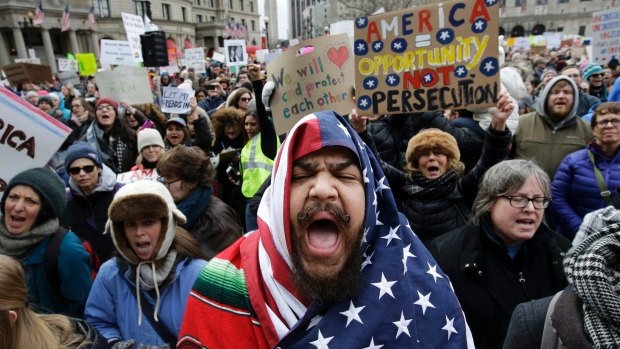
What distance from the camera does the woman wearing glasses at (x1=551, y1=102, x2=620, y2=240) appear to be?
3232mm

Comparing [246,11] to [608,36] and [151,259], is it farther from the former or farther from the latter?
[151,259]

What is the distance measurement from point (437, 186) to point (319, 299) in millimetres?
1865

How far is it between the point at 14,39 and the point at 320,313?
189ft

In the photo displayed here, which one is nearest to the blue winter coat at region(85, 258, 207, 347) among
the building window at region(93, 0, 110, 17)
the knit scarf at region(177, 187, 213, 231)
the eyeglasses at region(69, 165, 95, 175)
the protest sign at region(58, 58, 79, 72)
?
the knit scarf at region(177, 187, 213, 231)

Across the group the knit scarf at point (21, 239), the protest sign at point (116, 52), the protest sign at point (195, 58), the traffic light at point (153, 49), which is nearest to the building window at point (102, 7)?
the protest sign at point (195, 58)

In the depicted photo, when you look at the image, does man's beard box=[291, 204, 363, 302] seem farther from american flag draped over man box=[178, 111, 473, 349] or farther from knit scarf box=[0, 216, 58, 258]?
knit scarf box=[0, 216, 58, 258]

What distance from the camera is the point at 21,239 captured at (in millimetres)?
2453

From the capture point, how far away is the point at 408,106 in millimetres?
3281

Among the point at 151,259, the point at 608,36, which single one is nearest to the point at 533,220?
the point at 151,259

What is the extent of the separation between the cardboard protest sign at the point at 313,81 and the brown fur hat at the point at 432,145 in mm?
732

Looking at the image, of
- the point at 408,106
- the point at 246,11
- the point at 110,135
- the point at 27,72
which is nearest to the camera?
the point at 408,106

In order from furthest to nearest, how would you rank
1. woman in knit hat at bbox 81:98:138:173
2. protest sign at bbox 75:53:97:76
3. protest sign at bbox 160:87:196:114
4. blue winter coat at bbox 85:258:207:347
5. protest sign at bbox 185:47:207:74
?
1. protest sign at bbox 75:53:97:76
2. protest sign at bbox 185:47:207:74
3. protest sign at bbox 160:87:196:114
4. woman in knit hat at bbox 81:98:138:173
5. blue winter coat at bbox 85:258:207:347

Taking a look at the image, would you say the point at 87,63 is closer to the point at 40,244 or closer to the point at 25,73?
the point at 25,73

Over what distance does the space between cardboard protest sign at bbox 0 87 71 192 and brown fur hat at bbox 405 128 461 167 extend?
244 centimetres
